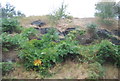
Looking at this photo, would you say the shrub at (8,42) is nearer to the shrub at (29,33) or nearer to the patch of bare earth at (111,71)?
the shrub at (29,33)

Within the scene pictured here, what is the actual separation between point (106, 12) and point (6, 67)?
17.8 feet

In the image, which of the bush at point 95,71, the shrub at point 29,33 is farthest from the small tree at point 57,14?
the bush at point 95,71

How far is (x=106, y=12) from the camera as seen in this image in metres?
7.44

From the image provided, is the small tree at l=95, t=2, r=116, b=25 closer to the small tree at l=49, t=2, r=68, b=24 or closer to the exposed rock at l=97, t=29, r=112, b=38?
the exposed rock at l=97, t=29, r=112, b=38

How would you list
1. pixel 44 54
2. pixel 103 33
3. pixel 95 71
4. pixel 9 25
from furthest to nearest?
pixel 103 33 < pixel 9 25 < pixel 44 54 < pixel 95 71

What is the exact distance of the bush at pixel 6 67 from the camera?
163 inches

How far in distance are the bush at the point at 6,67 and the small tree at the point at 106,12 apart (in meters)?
5.09

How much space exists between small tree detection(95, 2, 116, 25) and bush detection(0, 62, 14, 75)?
16.7 feet

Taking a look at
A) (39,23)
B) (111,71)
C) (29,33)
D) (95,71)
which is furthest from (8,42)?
(111,71)

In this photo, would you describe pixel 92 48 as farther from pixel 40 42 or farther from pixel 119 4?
pixel 119 4

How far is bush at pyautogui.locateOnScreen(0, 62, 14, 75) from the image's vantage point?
4.14 meters

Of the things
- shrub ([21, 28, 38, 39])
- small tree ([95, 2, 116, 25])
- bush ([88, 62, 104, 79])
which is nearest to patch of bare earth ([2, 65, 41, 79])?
bush ([88, 62, 104, 79])

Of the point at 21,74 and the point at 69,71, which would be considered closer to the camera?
the point at 21,74

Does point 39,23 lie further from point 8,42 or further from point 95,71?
point 95,71
